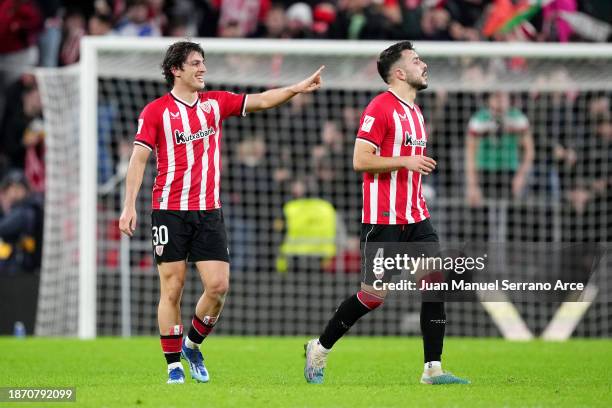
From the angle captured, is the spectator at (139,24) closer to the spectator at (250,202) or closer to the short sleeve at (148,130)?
the spectator at (250,202)

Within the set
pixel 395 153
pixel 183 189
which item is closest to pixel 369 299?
pixel 395 153

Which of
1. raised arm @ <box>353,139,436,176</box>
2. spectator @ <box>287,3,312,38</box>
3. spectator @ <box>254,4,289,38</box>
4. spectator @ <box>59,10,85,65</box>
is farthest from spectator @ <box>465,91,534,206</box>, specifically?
raised arm @ <box>353,139,436,176</box>

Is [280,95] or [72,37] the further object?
[72,37]

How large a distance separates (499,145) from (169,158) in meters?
7.22

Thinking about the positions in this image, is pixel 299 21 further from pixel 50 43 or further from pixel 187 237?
pixel 187 237

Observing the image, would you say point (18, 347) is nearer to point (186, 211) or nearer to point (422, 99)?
point (186, 211)

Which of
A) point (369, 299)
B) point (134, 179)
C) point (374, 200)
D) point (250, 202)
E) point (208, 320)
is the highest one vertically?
point (134, 179)

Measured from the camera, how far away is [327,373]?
914cm

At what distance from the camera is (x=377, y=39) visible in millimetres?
16109

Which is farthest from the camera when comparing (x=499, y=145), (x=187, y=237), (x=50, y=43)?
(x=50, y=43)

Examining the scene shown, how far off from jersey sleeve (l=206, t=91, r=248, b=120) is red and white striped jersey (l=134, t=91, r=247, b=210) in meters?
0.12

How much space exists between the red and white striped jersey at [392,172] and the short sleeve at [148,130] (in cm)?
136

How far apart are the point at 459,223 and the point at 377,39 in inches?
113

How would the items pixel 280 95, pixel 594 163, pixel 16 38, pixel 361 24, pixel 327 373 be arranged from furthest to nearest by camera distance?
pixel 16 38 < pixel 361 24 < pixel 594 163 < pixel 327 373 < pixel 280 95
